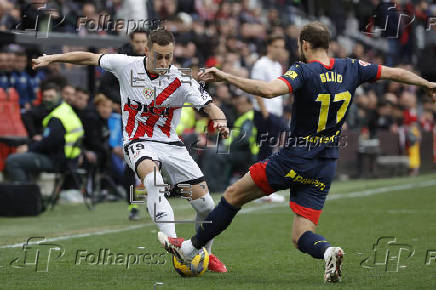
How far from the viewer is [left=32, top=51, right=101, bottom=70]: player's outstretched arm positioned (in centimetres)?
752

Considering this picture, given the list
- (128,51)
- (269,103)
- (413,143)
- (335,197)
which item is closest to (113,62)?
(128,51)

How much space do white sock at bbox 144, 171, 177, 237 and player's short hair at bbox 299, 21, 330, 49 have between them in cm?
173

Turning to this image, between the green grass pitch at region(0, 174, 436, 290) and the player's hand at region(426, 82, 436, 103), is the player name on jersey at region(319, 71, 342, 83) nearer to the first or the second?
the player's hand at region(426, 82, 436, 103)

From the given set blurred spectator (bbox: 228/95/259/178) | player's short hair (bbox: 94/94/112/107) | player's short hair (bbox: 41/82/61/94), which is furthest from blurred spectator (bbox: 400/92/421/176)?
player's short hair (bbox: 41/82/61/94)

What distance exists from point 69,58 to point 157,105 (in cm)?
88

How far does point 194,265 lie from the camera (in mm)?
7391

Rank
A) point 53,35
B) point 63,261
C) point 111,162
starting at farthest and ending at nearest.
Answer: point 111,162, point 53,35, point 63,261

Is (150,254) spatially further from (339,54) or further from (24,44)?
(339,54)

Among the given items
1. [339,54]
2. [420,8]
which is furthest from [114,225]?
[420,8]

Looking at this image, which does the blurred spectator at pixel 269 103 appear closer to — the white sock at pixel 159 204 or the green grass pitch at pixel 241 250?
the green grass pitch at pixel 241 250

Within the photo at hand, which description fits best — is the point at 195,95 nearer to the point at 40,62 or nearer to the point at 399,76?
the point at 40,62

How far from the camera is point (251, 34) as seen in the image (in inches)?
944

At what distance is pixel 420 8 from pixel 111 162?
16.0m

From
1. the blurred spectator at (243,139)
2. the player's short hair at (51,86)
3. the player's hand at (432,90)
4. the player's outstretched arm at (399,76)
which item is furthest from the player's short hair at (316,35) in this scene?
the blurred spectator at (243,139)
